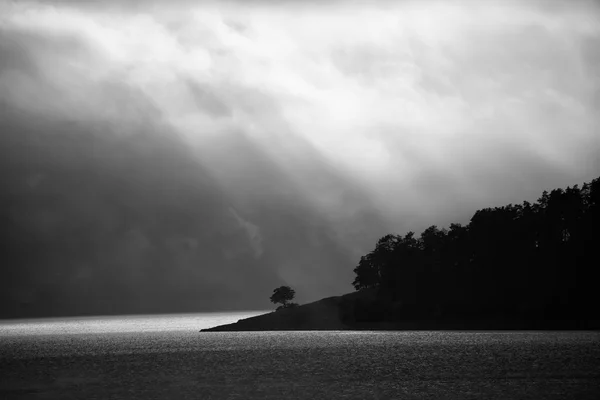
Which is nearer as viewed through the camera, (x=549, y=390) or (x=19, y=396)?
(x=549, y=390)

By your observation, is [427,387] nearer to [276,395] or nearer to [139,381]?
[276,395]

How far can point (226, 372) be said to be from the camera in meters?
108

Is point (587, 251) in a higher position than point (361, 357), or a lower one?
higher

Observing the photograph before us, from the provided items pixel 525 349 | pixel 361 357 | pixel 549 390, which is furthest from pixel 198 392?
pixel 525 349

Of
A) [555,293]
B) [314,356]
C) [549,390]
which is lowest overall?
[549,390]

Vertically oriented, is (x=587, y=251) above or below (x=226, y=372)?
above

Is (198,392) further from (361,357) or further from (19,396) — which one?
(361,357)

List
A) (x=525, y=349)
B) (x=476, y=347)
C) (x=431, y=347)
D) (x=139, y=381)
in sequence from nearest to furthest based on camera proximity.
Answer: (x=139, y=381)
(x=525, y=349)
(x=476, y=347)
(x=431, y=347)

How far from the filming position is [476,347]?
145250mm

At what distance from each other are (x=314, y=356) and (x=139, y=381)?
46.7 meters

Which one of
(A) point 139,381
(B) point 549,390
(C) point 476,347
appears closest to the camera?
(B) point 549,390

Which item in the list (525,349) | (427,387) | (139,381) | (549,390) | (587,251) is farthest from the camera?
(587,251)

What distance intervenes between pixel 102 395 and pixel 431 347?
287 feet

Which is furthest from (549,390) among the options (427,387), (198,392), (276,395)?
(198,392)
